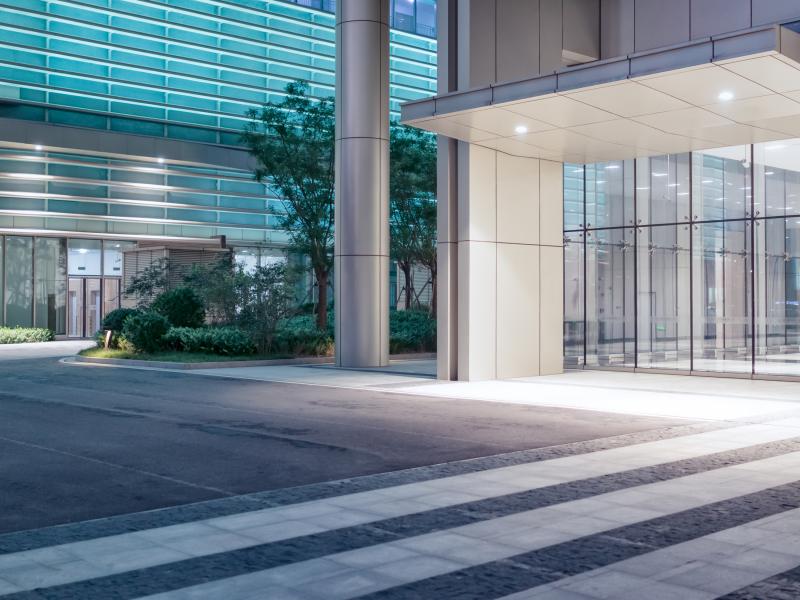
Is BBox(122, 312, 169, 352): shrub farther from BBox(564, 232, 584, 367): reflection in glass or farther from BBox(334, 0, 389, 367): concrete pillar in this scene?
BBox(564, 232, 584, 367): reflection in glass

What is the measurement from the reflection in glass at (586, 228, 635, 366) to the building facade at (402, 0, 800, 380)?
4cm

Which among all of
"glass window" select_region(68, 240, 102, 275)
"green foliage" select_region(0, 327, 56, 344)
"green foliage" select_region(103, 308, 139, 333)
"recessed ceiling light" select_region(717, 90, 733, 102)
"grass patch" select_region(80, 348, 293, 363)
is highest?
"recessed ceiling light" select_region(717, 90, 733, 102)

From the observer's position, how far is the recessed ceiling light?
16.0 meters

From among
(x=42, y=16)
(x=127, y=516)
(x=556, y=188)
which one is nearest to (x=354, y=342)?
(x=556, y=188)

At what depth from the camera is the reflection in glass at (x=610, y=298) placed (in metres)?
Result: 24.2

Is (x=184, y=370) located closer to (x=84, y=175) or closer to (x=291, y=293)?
(x=291, y=293)

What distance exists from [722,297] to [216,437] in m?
14.4

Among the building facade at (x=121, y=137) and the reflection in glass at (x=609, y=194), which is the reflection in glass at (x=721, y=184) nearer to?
the reflection in glass at (x=609, y=194)

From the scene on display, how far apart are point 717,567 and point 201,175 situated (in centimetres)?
4160

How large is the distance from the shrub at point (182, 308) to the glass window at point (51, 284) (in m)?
13.6

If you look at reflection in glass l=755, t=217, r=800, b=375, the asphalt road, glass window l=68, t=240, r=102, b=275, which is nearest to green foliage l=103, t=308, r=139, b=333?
the asphalt road

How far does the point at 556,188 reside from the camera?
23328mm

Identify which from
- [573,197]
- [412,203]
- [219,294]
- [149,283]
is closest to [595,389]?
[573,197]

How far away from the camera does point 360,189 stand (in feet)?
83.1
